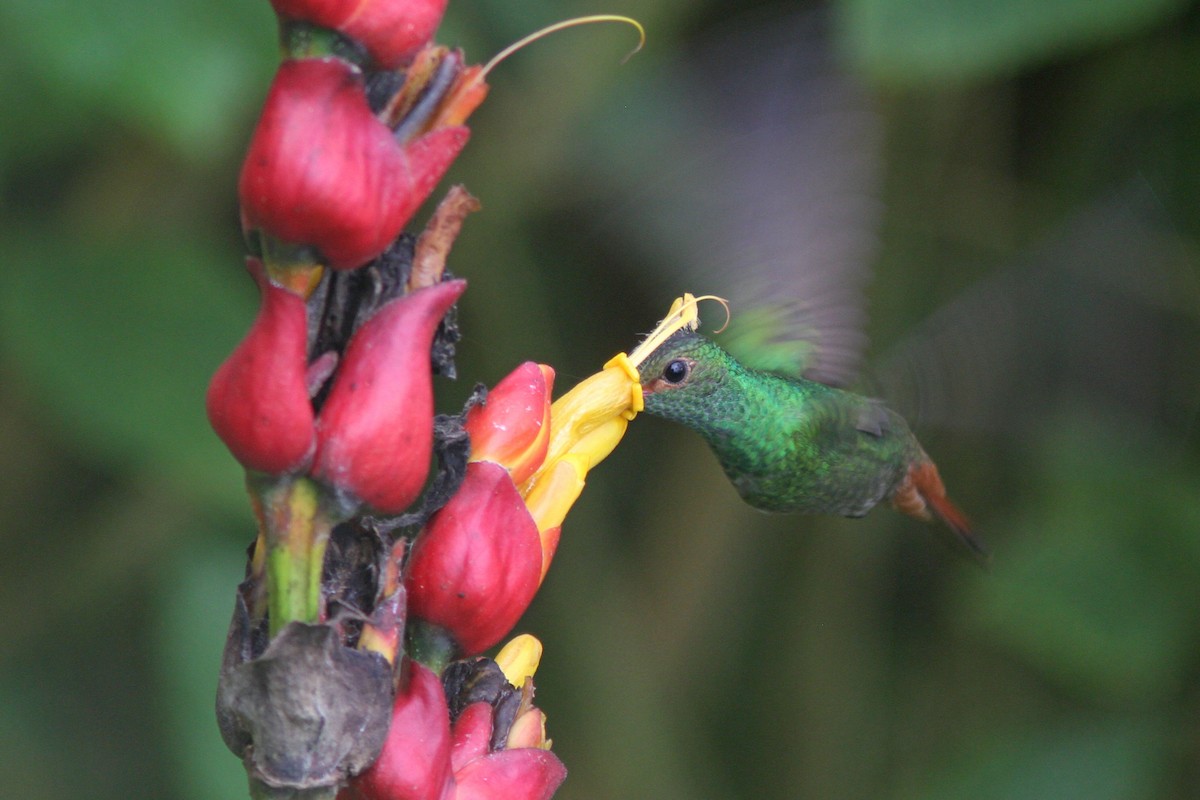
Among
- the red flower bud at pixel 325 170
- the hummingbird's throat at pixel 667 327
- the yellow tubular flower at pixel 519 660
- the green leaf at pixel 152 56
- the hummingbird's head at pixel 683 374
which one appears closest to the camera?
the red flower bud at pixel 325 170

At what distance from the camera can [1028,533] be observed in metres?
2.04

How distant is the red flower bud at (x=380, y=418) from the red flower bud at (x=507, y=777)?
180 millimetres

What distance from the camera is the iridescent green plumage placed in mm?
1285

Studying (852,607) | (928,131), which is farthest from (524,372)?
(852,607)

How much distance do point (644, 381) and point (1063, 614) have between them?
102 centimetres

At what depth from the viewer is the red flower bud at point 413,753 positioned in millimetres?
688

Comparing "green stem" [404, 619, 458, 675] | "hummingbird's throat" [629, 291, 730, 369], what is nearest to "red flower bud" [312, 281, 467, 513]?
"green stem" [404, 619, 458, 675]

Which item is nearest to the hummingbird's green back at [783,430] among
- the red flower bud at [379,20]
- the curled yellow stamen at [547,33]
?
the curled yellow stamen at [547,33]

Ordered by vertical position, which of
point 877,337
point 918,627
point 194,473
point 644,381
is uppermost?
point 644,381

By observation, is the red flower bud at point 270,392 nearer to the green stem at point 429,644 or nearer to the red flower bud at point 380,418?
the red flower bud at point 380,418

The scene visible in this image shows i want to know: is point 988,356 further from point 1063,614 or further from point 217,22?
point 217,22

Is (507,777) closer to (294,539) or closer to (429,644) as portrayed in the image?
(429,644)

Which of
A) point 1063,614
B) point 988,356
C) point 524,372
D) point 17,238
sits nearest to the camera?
point 524,372

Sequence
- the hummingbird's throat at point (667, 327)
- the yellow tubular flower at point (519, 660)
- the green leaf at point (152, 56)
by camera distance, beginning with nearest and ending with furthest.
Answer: the yellow tubular flower at point (519, 660), the hummingbird's throat at point (667, 327), the green leaf at point (152, 56)
